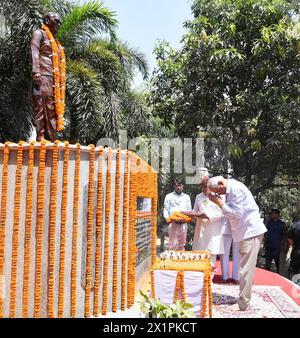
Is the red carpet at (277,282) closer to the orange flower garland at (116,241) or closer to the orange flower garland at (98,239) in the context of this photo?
the orange flower garland at (116,241)

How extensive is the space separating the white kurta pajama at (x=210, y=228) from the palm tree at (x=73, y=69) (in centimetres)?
504

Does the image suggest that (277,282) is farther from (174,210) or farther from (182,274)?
(182,274)

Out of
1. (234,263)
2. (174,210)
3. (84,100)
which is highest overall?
(84,100)

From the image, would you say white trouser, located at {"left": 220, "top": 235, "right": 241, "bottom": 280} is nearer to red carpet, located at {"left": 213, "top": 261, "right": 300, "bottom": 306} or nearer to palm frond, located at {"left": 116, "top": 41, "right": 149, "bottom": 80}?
red carpet, located at {"left": 213, "top": 261, "right": 300, "bottom": 306}

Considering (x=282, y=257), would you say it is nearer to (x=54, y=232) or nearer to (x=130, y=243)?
(x=130, y=243)

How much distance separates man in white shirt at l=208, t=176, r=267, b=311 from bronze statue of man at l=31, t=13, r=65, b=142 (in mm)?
1862

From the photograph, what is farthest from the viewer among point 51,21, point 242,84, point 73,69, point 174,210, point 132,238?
point 73,69

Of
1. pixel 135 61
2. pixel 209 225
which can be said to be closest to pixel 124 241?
pixel 209 225

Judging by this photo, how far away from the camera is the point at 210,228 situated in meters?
6.60

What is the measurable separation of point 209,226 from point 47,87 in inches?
121

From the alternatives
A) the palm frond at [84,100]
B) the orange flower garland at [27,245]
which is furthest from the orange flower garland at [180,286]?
the palm frond at [84,100]

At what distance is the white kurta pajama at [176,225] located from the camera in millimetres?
7645

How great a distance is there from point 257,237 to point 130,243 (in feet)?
4.47

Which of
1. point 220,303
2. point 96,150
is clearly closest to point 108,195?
point 96,150
